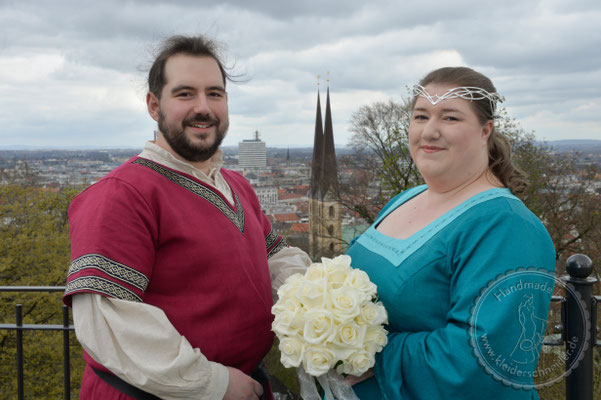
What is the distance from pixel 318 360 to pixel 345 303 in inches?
9.1

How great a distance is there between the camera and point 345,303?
176 centimetres

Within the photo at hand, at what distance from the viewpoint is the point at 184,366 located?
1867 mm

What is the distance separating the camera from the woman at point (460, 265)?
169 centimetres

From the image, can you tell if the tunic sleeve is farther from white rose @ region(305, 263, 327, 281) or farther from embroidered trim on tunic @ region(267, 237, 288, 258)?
embroidered trim on tunic @ region(267, 237, 288, 258)

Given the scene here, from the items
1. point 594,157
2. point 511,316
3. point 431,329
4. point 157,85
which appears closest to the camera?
point 511,316

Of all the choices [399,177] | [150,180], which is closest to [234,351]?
[150,180]

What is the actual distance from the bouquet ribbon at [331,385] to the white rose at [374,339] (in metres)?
0.22

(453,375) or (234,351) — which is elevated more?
(453,375)

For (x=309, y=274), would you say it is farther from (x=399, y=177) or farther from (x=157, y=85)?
(x=399, y=177)

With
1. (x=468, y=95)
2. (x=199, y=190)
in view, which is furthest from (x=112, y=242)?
(x=468, y=95)

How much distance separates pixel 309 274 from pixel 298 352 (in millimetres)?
319

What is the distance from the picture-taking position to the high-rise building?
9281 cm

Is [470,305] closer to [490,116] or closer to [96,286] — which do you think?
[490,116]

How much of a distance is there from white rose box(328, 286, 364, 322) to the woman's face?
2.28 feet
